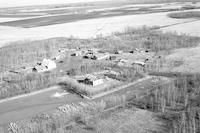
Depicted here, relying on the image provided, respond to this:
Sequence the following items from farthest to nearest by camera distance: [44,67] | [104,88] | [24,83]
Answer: [44,67] → [24,83] → [104,88]

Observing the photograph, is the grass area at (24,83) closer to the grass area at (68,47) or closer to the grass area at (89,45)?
the grass area at (68,47)

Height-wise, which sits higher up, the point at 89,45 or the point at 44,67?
the point at 89,45

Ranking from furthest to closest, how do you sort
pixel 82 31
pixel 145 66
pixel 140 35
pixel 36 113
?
pixel 82 31 < pixel 140 35 < pixel 145 66 < pixel 36 113

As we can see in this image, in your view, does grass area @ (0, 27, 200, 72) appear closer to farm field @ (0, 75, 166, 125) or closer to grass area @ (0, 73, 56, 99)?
grass area @ (0, 73, 56, 99)

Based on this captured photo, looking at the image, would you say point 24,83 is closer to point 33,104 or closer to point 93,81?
point 33,104

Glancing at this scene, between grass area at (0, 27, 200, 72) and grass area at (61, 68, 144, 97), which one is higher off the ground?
grass area at (0, 27, 200, 72)

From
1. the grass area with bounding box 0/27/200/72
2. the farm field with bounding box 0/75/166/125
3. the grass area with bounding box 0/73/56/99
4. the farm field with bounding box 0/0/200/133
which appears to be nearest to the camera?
the farm field with bounding box 0/0/200/133

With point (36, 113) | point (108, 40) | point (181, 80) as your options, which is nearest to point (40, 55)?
point (108, 40)

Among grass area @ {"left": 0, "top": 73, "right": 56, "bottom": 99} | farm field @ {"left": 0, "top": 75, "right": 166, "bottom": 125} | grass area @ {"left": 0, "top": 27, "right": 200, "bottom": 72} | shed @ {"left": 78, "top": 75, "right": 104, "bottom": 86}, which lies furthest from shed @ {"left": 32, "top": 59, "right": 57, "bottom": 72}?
shed @ {"left": 78, "top": 75, "right": 104, "bottom": 86}

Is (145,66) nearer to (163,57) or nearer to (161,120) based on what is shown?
(163,57)

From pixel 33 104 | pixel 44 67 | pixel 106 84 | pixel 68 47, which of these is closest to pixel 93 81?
pixel 106 84

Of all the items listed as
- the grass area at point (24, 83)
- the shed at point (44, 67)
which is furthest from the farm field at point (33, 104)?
the shed at point (44, 67)
